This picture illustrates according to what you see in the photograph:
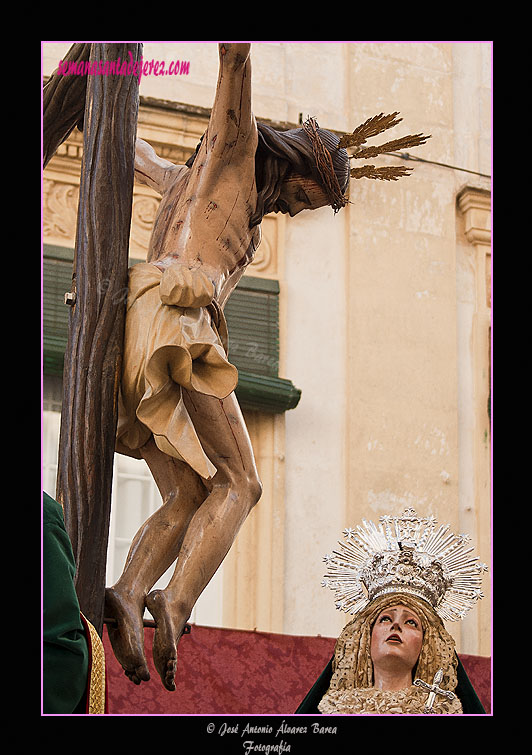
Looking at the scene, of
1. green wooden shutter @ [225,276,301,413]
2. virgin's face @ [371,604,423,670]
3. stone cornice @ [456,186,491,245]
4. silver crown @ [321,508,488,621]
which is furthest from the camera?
stone cornice @ [456,186,491,245]

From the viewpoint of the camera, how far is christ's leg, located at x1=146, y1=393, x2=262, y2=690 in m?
3.30

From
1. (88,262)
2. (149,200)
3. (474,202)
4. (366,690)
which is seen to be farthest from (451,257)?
(88,262)

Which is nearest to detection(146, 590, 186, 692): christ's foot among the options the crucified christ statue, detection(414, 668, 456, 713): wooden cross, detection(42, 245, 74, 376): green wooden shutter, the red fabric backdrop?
the crucified christ statue

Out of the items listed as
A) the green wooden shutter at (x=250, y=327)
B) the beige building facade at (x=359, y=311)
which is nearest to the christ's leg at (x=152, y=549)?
the green wooden shutter at (x=250, y=327)

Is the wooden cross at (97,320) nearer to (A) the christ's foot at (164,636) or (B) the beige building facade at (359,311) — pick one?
(A) the christ's foot at (164,636)

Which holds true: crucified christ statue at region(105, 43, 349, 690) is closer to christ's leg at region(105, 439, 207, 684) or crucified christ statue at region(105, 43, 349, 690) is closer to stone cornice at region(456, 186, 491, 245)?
christ's leg at region(105, 439, 207, 684)

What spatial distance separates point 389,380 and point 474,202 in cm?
82

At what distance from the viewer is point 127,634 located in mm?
3230

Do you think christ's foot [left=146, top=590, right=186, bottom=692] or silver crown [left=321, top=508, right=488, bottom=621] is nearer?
christ's foot [left=146, top=590, right=186, bottom=692]

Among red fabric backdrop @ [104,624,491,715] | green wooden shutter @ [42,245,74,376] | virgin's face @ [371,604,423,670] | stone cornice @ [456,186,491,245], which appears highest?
stone cornice @ [456,186,491,245]

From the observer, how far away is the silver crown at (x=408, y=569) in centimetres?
410

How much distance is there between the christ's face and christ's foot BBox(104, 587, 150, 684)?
2.94 feet

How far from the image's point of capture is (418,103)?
6.98m

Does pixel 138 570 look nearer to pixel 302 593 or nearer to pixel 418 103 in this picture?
pixel 302 593
